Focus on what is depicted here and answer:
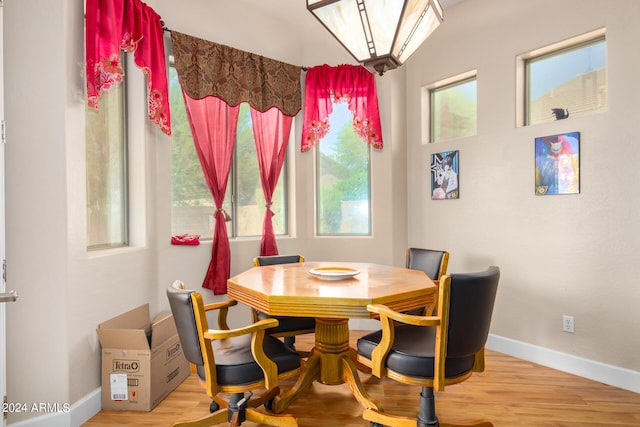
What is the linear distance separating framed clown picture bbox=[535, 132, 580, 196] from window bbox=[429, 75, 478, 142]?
71 cm

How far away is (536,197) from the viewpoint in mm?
3102

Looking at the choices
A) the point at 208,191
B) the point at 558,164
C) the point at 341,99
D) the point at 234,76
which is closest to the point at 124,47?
the point at 234,76

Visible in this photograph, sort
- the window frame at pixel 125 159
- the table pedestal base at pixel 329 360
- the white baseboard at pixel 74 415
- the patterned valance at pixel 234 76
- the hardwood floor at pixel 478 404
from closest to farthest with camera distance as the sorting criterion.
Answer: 1. the white baseboard at pixel 74 415
2. the hardwood floor at pixel 478 404
3. the table pedestal base at pixel 329 360
4. the window frame at pixel 125 159
5. the patterned valance at pixel 234 76

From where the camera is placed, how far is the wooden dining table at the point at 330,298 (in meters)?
1.90

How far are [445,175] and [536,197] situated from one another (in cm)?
83

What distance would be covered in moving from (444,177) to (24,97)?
3.17 m

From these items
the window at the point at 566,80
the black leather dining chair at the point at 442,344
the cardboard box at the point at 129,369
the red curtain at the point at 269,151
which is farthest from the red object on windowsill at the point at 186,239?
the window at the point at 566,80

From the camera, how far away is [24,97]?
6.64 ft

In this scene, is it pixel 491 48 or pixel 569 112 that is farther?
pixel 491 48

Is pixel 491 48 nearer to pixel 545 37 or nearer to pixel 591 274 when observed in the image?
pixel 545 37

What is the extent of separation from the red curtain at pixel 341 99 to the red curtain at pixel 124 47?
1450mm

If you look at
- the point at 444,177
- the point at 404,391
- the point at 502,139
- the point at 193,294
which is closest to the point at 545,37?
the point at 502,139

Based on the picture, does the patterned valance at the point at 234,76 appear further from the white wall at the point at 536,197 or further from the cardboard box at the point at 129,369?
the cardboard box at the point at 129,369

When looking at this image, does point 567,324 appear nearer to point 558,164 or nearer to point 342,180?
point 558,164
